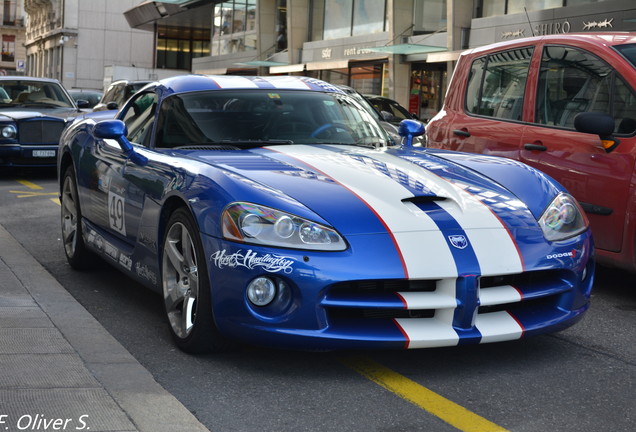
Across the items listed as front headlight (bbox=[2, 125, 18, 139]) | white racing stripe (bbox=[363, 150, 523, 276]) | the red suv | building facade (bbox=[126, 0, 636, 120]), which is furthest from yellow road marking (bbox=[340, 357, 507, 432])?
building facade (bbox=[126, 0, 636, 120])

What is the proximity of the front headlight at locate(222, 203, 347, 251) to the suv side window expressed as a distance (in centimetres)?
325

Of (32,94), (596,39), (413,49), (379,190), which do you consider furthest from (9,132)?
(413,49)

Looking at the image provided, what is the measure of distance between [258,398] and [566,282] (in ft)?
5.13

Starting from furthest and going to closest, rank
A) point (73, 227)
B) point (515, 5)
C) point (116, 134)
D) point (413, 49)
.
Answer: point (413, 49) < point (515, 5) < point (73, 227) < point (116, 134)

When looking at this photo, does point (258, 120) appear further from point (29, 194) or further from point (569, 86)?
point (29, 194)

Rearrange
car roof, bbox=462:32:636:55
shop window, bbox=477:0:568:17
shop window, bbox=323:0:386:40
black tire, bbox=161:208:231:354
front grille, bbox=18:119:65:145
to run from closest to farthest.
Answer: black tire, bbox=161:208:231:354 < car roof, bbox=462:32:636:55 < front grille, bbox=18:119:65:145 < shop window, bbox=477:0:568:17 < shop window, bbox=323:0:386:40

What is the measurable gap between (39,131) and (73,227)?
810cm

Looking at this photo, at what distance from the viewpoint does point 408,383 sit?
13.7ft

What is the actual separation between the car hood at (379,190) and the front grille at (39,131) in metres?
10.00

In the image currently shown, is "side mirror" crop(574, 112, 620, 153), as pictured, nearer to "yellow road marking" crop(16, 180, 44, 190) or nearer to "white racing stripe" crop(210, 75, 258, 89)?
"white racing stripe" crop(210, 75, 258, 89)

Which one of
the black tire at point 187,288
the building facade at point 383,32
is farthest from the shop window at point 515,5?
the black tire at point 187,288

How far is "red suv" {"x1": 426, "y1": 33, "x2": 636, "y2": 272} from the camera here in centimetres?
603

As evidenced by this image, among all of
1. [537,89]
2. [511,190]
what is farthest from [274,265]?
[537,89]

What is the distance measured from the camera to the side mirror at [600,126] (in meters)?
6.00
